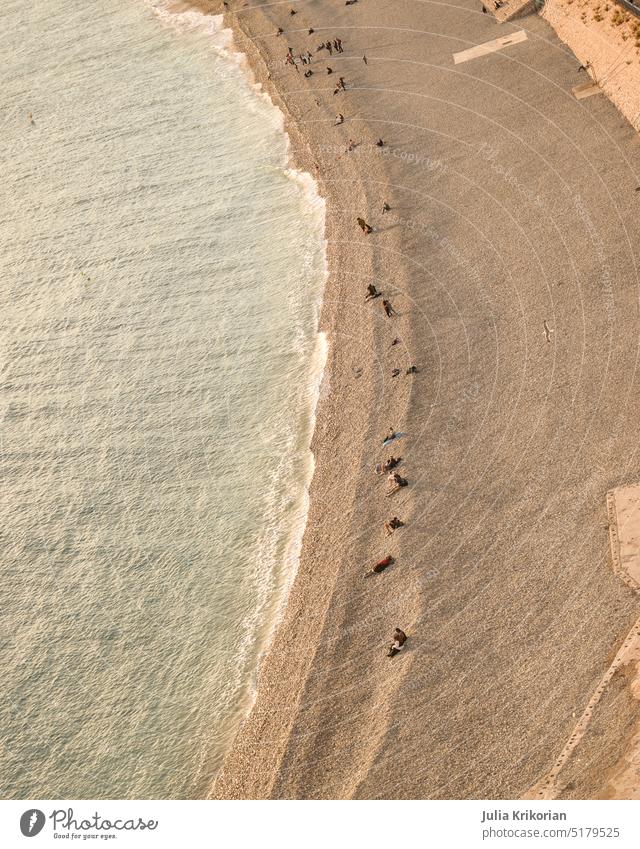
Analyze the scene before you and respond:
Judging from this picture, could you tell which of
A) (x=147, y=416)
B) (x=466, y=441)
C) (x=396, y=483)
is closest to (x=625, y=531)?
(x=466, y=441)

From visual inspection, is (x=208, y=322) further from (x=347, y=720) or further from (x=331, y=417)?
(x=347, y=720)

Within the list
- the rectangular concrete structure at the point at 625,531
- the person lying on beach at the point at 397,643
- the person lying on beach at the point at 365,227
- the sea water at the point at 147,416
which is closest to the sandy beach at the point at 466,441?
the person lying on beach at the point at 397,643

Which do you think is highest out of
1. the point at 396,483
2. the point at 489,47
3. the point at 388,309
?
the point at 489,47

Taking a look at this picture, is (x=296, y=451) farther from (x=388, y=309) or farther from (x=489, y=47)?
(x=489, y=47)

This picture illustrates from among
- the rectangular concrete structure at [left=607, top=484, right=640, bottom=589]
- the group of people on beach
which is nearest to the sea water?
the group of people on beach
